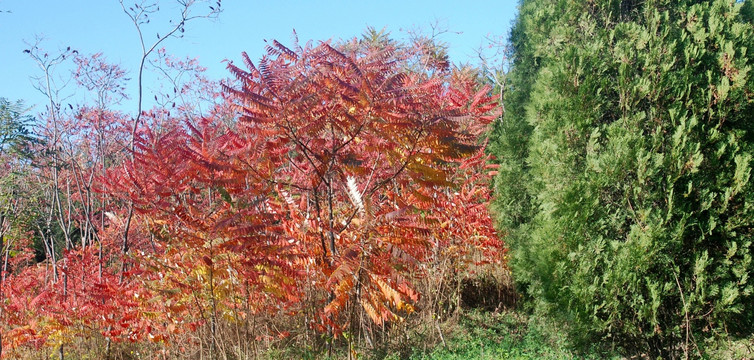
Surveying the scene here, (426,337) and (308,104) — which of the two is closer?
(308,104)

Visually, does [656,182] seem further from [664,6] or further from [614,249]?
[664,6]

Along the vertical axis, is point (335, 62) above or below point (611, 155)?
above

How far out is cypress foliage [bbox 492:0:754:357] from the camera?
5.02 metres

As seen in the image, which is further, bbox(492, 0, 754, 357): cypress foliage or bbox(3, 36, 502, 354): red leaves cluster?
bbox(492, 0, 754, 357): cypress foliage

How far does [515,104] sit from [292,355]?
4528mm

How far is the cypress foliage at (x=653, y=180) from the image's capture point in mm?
5023

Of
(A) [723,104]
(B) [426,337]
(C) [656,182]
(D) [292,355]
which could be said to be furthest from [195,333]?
(A) [723,104]

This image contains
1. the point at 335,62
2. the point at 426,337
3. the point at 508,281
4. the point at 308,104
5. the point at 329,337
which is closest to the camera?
the point at 308,104

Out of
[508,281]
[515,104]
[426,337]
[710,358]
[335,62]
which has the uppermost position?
[515,104]

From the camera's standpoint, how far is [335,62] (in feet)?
15.0

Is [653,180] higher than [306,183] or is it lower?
lower

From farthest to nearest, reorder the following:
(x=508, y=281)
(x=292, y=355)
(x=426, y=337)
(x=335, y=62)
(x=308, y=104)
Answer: (x=508, y=281) < (x=426, y=337) < (x=292, y=355) < (x=335, y=62) < (x=308, y=104)

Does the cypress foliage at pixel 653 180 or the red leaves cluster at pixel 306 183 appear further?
the cypress foliage at pixel 653 180

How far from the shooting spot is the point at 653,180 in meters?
5.13
